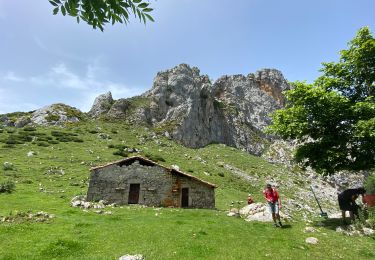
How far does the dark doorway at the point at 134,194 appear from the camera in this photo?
98.9 feet

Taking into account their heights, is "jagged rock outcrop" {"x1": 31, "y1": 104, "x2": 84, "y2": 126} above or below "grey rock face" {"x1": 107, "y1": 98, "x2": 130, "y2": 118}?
below

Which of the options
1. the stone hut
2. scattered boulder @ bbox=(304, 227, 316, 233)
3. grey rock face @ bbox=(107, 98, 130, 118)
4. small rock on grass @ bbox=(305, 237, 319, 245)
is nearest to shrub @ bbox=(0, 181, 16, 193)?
the stone hut

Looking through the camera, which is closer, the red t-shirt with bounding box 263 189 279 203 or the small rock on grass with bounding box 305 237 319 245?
the small rock on grass with bounding box 305 237 319 245

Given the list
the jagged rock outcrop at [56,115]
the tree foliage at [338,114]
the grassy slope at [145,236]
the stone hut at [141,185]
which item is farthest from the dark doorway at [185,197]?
the jagged rock outcrop at [56,115]

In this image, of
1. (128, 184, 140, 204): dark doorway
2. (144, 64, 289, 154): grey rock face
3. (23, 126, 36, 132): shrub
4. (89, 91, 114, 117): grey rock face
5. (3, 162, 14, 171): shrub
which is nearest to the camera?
(128, 184, 140, 204): dark doorway

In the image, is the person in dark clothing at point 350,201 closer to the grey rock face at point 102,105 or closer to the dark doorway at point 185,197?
the dark doorway at point 185,197

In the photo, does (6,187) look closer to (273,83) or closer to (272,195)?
(272,195)

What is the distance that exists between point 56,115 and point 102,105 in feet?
55.1

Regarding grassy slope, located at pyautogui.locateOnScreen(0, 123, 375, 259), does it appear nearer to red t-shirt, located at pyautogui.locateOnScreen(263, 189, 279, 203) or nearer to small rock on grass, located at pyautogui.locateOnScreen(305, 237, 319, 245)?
small rock on grass, located at pyautogui.locateOnScreen(305, 237, 319, 245)

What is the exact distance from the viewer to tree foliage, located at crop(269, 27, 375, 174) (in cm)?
1873

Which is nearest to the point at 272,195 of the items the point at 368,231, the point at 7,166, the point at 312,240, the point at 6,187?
the point at 312,240

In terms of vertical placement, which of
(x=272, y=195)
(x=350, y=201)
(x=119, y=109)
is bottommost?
(x=350, y=201)

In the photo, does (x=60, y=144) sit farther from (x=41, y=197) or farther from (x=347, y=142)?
(x=347, y=142)

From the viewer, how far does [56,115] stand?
8525 centimetres
